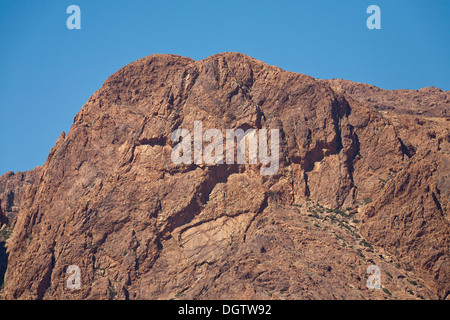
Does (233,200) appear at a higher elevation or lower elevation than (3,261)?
higher

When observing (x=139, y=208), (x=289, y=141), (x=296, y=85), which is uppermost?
Answer: (x=296, y=85)

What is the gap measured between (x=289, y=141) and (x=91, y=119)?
3328cm

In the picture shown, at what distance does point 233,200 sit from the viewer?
139500mm

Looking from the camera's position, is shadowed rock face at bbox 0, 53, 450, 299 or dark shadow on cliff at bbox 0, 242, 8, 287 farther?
dark shadow on cliff at bbox 0, 242, 8, 287

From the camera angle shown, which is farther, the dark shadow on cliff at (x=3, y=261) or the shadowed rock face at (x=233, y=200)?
the dark shadow on cliff at (x=3, y=261)

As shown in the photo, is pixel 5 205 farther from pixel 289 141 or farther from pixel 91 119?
pixel 289 141

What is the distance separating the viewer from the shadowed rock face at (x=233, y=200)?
131m

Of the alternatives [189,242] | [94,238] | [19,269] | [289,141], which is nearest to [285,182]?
[289,141]

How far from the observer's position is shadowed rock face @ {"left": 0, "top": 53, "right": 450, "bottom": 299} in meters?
131

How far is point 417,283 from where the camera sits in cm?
13012

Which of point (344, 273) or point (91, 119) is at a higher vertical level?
point (91, 119)

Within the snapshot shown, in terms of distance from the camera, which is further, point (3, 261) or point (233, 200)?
point (3, 261)

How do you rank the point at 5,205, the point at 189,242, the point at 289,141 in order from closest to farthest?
the point at 189,242, the point at 289,141, the point at 5,205

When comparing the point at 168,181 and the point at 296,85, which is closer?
the point at 168,181
